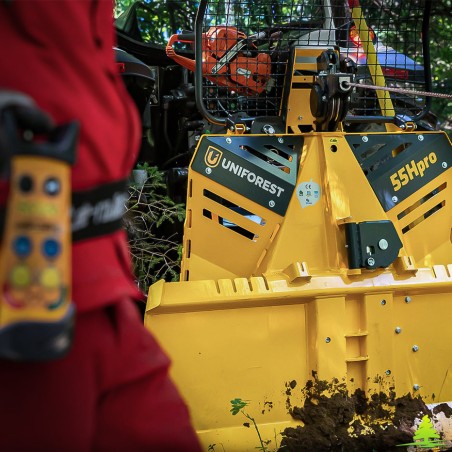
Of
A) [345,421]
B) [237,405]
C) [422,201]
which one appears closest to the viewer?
[237,405]

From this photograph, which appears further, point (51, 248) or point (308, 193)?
point (308, 193)

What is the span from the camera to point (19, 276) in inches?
50.0

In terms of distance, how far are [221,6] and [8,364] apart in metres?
2.85

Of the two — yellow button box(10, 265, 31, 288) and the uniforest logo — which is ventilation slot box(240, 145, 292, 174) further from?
yellow button box(10, 265, 31, 288)

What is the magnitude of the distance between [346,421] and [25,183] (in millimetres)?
2571

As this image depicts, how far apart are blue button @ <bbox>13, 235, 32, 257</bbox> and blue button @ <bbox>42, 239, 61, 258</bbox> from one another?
0.08 ft

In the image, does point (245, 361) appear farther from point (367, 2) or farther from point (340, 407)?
point (367, 2)

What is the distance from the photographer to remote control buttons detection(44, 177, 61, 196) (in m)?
1.29

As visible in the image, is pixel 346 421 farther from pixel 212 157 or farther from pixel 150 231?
pixel 150 231
